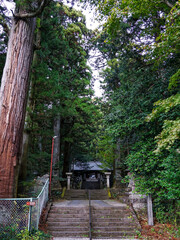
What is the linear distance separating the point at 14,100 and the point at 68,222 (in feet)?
17.4

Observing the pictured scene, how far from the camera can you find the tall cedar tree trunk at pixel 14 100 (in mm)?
6129

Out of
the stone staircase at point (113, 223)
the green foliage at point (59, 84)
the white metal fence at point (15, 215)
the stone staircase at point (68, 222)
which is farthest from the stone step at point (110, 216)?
the green foliage at point (59, 84)

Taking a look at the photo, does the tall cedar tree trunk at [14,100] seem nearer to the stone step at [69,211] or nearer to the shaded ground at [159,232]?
the stone step at [69,211]

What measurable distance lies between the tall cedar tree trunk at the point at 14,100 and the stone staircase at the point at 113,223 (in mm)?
3536

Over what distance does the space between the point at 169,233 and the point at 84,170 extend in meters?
22.1

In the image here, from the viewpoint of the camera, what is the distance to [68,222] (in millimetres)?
7492

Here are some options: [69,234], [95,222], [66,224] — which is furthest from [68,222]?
[95,222]

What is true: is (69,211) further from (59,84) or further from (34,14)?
(34,14)

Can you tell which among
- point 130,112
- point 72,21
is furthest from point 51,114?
point 72,21

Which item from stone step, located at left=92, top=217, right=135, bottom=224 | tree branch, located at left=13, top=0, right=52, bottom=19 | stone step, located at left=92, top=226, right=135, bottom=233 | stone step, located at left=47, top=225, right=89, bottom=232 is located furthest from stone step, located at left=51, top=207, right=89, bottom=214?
tree branch, located at left=13, top=0, right=52, bottom=19

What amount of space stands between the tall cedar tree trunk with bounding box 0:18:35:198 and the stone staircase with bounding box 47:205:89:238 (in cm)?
229

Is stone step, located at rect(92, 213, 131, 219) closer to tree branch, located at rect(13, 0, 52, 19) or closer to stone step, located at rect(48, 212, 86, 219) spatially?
stone step, located at rect(48, 212, 86, 219)

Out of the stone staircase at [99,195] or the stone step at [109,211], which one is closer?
A: the stone step at [109,211]

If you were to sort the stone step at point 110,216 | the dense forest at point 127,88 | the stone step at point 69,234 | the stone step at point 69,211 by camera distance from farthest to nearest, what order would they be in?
1. the stone step at point 69,211
2. the stone step at point 110,216
3. the stone step at point 69,234
4. the dense forest at point 127,88
